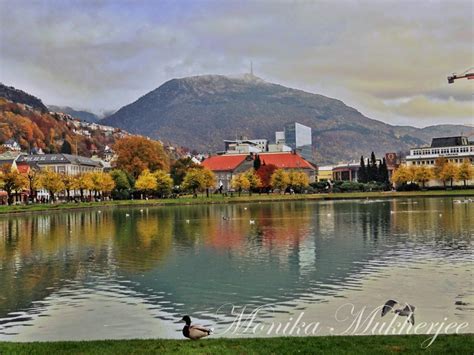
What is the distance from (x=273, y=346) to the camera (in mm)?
10852

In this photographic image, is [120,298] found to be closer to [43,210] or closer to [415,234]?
[415,234]

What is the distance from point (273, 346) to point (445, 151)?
139616 millimetres

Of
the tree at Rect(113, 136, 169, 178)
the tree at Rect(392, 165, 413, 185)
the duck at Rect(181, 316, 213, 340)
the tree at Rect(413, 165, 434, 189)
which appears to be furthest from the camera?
the tree at Rect(113, 136, 169, 178)

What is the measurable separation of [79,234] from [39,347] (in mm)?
30239

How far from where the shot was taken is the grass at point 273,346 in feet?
33.9

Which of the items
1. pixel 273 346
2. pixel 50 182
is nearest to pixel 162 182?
pixel 50 182

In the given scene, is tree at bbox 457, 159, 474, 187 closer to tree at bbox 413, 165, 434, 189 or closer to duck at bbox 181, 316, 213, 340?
tree at bbox 413, 165, 434, 189

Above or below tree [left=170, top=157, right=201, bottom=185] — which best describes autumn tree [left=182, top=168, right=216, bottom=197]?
below

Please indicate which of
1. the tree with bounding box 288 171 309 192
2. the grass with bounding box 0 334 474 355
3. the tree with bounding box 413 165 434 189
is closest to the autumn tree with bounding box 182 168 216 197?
the tree with bounding box 288 171 309 192

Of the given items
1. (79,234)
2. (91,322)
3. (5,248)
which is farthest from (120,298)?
(79,234)

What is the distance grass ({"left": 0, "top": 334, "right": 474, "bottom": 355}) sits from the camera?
10.3 m

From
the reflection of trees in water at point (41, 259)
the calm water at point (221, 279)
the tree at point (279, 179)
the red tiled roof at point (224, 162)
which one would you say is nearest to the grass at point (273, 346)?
the calm water at point (221, 279)

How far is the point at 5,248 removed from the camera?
32656 mm

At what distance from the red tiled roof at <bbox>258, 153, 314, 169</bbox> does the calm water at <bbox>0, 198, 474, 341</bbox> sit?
376ft
